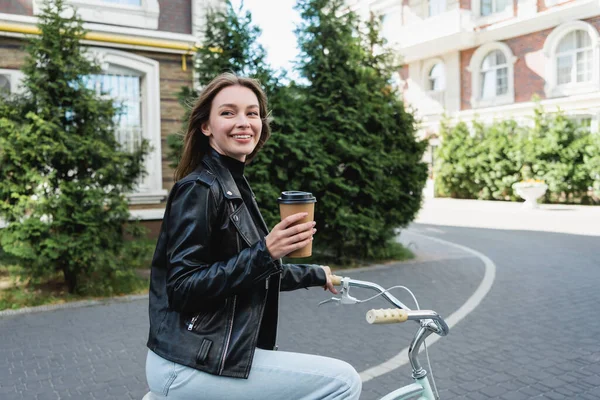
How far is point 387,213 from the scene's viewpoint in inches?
424

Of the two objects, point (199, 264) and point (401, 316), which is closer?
point (199, 264)

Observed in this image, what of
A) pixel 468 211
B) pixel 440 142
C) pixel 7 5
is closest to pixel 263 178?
pixel 7 5

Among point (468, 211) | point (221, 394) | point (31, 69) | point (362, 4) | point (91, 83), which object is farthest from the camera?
point (362, 4)

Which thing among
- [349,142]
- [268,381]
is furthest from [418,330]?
[349,142]

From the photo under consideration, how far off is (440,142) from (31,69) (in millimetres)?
24658

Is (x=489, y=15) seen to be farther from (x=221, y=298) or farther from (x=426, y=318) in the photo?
(x=221, y=298)

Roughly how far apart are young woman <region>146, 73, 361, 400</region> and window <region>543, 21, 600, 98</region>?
27.0 metres

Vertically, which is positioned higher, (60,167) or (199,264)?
(60,167)

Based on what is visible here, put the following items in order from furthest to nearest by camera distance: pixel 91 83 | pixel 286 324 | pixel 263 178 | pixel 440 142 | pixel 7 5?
pixel 440 142
pixel 7 5
pixel 263 178
pixel 91 83
pixel 286 324

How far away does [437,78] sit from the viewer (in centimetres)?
3350

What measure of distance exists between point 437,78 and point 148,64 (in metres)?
25.0

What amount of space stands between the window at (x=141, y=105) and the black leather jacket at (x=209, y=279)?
33.3 ft

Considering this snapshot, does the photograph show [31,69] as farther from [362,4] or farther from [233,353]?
[362,4]

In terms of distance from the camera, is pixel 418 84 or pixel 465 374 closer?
pixel 465 374
